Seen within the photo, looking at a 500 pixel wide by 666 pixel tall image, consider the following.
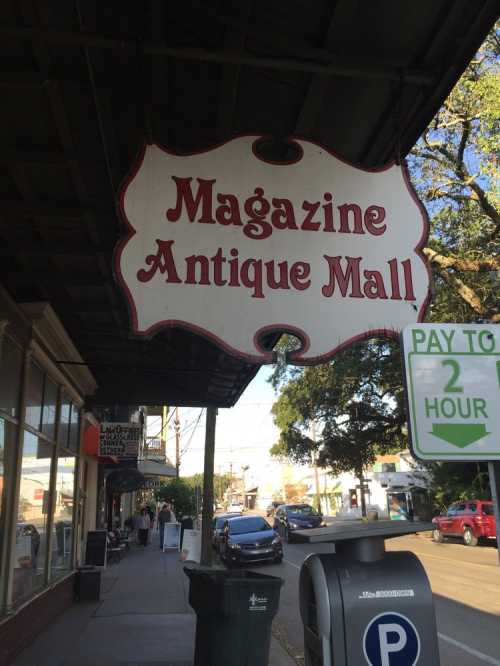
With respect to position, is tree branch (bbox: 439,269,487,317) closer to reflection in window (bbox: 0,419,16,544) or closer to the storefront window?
the storefront window

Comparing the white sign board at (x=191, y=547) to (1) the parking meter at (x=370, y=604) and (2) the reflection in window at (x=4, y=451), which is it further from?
(1) the parking meter at (x=370, y=604)

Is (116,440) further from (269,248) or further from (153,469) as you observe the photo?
(269,248)

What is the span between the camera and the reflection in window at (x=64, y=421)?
396 inches

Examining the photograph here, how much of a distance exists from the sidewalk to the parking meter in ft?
15.6

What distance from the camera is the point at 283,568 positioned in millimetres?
17516

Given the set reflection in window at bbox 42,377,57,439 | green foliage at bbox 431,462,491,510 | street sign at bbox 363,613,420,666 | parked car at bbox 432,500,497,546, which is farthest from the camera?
green foliage at bbox 431,462,491,510

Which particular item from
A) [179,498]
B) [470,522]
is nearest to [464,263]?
[470,522]

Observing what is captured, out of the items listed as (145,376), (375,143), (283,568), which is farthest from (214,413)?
(375,143)

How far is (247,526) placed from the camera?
66.6 feet

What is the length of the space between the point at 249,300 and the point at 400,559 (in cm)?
146

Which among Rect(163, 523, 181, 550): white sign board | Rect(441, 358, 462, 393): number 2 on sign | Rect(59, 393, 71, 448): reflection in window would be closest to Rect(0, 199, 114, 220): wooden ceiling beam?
Rect(441, 358, 462, 393): number 2 on sign

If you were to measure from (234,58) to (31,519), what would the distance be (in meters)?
6.77

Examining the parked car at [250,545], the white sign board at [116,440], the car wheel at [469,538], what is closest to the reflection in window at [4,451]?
the white sign board at [116,440]

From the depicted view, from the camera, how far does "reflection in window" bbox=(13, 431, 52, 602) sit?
290 inches
